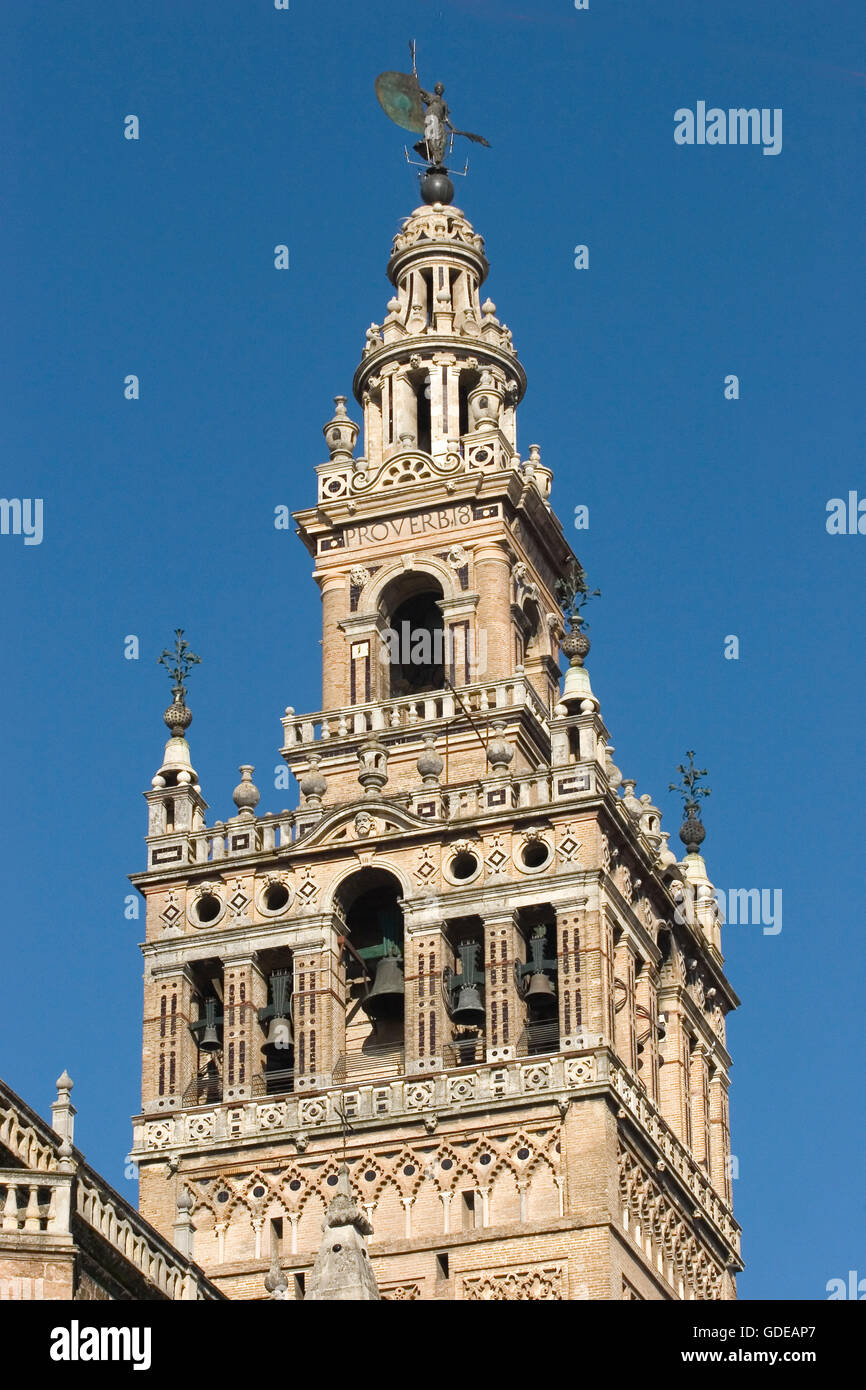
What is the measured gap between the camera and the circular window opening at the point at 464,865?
6888 centimetres

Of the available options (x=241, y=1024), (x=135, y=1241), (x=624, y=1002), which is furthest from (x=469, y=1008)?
(x=135, y=1241)

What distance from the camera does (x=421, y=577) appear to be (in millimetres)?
75812

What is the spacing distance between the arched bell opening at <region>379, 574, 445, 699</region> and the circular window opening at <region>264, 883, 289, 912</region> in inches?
241

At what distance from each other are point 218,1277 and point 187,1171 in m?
2.47

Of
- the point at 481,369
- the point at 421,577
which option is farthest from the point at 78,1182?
the point at 481,369

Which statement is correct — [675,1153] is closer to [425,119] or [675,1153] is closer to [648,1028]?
[648,1028]

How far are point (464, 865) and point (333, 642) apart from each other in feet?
27.4

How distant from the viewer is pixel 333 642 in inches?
2965

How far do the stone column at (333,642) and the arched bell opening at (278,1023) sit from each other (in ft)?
22.4

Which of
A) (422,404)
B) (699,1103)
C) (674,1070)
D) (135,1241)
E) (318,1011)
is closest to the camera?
(135,1241)

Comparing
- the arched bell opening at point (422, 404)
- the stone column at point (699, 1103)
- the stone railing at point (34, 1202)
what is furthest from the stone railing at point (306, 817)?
the stone railing at point (34, 1202)

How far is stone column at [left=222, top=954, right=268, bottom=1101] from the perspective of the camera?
68.5 m

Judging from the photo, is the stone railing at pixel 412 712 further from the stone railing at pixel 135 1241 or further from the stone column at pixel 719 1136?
the stone railing at pixel 135 1241

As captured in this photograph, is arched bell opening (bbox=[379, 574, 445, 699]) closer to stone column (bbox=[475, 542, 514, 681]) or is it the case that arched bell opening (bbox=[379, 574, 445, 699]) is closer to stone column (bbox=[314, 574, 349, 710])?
stone column (bbox=[314, 574, 349, 710])
